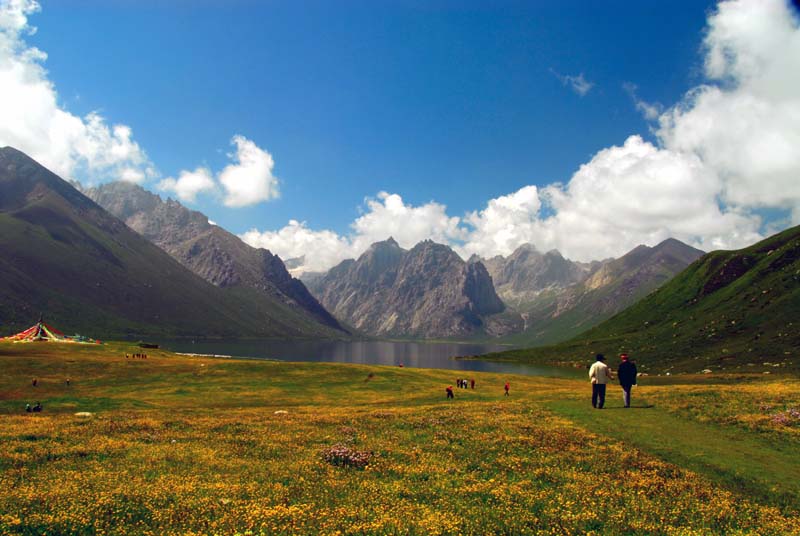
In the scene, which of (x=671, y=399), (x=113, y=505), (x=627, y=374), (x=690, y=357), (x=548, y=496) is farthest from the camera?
(x=690, y=357)

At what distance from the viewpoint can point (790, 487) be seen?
1717 centimetres

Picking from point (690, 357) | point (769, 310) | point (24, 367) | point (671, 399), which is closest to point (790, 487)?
point (671, 399)

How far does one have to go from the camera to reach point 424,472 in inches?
739

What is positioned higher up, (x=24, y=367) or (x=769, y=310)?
(x=769, y=310)

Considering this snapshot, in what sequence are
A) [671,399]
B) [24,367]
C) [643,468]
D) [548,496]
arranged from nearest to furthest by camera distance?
1. [548,496]
2. [643,468]
3. [671,399]
4. [24,367]

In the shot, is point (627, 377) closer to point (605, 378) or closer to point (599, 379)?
point (605, 378)

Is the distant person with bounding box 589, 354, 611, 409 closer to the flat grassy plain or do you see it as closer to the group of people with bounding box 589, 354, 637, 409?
the group of people with bounding box 589, 354, 637, 409

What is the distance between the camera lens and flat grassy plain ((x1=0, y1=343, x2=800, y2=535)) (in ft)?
43.5

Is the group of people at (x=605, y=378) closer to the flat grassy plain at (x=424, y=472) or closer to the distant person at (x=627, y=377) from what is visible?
the distant person at (x=627, y=377)

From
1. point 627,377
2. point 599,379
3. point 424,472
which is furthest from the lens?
point 599,379

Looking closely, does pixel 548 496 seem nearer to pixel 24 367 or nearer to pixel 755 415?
pixel 755 415

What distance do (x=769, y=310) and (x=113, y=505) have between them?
225 m

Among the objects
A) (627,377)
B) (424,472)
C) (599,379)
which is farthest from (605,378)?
(424,472)

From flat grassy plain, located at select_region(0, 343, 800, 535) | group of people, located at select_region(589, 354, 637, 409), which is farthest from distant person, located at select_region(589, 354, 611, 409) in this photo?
flat grassy plain, located at select_region(0, 343, 800, 535)
